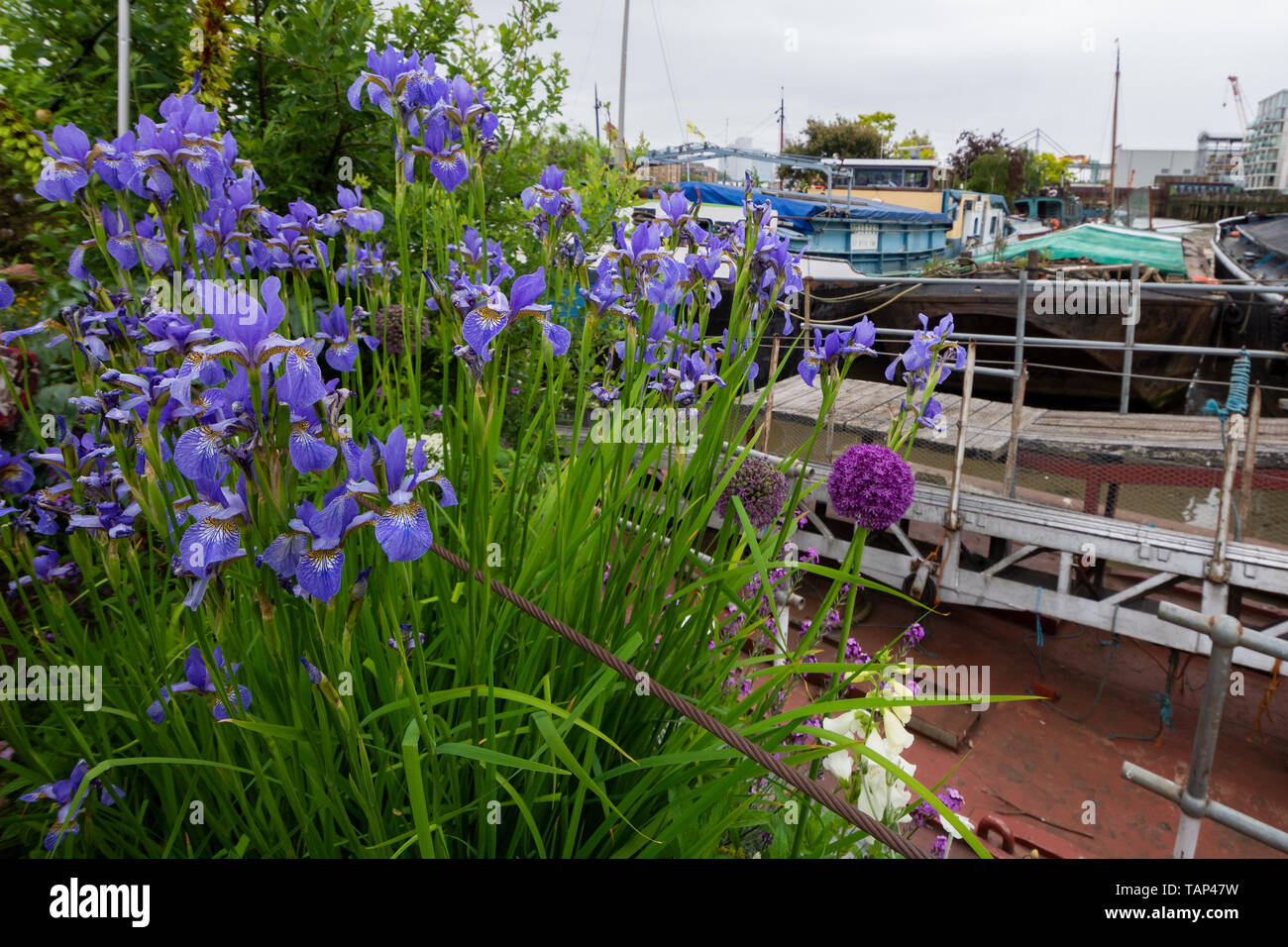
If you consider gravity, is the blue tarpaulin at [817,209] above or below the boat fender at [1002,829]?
above

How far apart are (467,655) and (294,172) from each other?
Result: 9.37 ft

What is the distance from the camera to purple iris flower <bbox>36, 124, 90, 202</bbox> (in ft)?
4.06

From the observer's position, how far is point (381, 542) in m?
0.78

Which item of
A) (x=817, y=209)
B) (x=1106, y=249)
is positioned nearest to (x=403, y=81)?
(x=817, y=209)

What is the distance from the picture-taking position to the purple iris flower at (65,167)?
48.7 inches

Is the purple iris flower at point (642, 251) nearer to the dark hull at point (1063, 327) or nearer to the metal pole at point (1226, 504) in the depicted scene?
the metal pole at point (1226, 504)

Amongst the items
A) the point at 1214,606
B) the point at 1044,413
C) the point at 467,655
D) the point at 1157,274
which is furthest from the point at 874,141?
the point at 467,655

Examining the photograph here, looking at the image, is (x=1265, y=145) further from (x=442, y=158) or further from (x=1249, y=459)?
(x=442, y=158)

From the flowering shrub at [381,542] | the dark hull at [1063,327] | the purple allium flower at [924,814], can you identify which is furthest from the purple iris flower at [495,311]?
the dark hull at [1063,327]

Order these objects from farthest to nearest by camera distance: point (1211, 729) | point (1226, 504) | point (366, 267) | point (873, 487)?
point (1226, 504)
point (1211, 729)
point (366, 267)
point (873, 487)

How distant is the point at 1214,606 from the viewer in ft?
17.1

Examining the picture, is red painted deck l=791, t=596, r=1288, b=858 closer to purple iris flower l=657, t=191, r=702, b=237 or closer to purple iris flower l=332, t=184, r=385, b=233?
purple iris flower l=657, t=191, r=702, b=237
